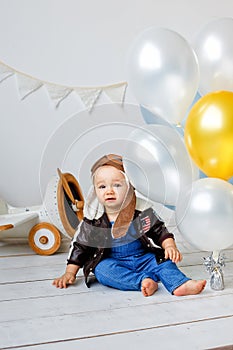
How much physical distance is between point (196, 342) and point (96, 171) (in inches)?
23.4

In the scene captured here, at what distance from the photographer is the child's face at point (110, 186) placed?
1507 mm

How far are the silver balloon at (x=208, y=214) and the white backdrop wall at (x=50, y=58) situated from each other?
94cm

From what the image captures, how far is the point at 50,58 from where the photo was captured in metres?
2.27

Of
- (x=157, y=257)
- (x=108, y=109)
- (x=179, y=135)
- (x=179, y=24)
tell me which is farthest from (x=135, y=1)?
(x=157, y=257)

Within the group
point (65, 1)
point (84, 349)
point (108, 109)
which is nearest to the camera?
point (84, 349)

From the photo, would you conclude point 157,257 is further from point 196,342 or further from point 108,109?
point 108,109

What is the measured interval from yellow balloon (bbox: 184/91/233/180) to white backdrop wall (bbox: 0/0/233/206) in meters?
0.89

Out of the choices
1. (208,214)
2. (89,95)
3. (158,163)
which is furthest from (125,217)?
(89,95)

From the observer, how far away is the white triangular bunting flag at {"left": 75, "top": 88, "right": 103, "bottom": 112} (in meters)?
2.33

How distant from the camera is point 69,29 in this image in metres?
2.28

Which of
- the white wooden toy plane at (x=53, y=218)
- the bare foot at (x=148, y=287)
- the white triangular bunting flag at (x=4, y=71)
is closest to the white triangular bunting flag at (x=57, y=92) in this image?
the white triangular bunting flag at (x=4, y=71)

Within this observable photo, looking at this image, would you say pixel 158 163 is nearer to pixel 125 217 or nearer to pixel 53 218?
pixel 125 217

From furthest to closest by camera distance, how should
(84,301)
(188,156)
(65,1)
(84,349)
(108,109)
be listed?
(108,109) → (65,1) → (188,156) → (84,301) → (84,349)

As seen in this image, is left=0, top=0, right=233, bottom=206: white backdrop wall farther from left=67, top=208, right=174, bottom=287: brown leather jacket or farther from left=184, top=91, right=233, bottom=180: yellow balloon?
left=184, top=91, right=233, bottom=180: yellow balloon
